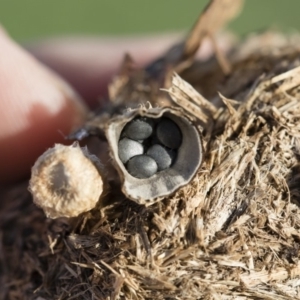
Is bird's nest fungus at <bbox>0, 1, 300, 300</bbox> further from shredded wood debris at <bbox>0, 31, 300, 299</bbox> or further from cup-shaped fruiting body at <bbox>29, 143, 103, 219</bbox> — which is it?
cup-shaped fruiting body at <bbox>29, 143, 103, 219</bbox>

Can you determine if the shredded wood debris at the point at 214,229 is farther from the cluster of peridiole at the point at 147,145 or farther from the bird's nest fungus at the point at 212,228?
the cluster of peridiole at the point at 147,145

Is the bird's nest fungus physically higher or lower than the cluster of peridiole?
lower

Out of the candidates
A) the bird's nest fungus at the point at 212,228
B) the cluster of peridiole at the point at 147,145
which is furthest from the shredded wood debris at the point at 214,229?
the cluster of peridiole at the point at 147,145

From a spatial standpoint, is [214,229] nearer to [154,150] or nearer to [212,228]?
[212,228]

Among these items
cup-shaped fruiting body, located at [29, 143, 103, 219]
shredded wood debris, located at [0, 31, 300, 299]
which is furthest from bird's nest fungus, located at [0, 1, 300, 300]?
cup-shaped fruiting body, located at [29, 143, 103, 219]

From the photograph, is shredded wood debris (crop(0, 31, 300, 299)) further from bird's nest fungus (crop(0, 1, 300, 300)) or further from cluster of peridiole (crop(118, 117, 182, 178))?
cluster of peridiole (crop(118, 117, 182, 178))

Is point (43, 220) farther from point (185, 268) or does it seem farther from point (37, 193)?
point (185, 268)

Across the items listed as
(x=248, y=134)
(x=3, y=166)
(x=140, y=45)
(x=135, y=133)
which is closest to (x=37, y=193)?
(x=135, y=133)
